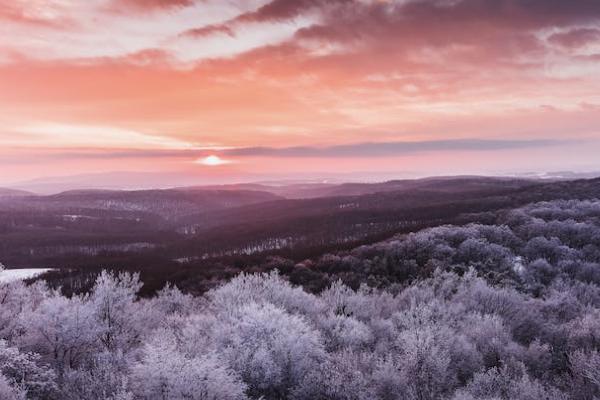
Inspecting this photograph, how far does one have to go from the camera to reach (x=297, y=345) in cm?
A: 4053

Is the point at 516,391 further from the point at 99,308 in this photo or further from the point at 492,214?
the point at 492,214

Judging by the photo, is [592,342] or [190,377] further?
[592,342]

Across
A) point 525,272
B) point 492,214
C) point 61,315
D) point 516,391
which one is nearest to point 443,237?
point 525,272

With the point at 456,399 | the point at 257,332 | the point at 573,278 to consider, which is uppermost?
the point at 257,332

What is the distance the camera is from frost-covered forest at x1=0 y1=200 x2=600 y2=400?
34500 mm

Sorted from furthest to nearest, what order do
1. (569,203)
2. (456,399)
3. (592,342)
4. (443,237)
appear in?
(569,203) < (443,237) < (592,342) < (456,399)

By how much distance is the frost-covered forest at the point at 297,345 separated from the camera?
113 ft

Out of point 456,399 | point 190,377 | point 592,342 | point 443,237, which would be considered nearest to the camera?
point 190,377

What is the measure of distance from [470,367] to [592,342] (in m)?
15.7

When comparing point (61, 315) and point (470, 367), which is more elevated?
point (61, 315)

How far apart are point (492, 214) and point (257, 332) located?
15202 cm

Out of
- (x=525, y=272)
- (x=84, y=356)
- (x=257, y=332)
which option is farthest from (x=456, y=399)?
(x=525, y=272)

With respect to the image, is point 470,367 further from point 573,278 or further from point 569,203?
point 569,203

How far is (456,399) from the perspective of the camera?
33.4 metres
